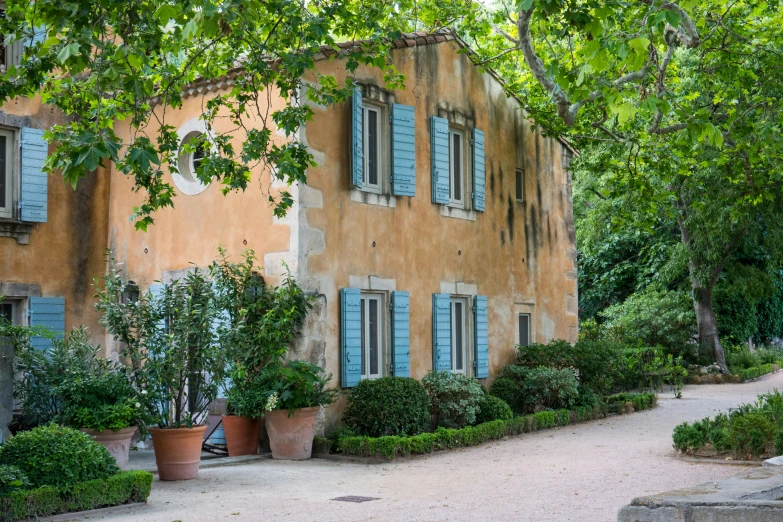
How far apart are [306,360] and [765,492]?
23.2 feet

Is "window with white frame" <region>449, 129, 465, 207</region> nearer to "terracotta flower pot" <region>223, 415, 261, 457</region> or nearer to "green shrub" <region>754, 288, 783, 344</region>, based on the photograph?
"terracotta flower pot" <region>223, 415, 261, 457</region>

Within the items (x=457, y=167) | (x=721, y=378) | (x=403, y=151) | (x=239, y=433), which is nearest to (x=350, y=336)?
(x=239, y=433)

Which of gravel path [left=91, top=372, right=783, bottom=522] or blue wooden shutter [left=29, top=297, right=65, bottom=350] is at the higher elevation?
blue wooden shutter [left=29, top=297, right=65, bottom=350]

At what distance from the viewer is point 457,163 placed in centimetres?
1596

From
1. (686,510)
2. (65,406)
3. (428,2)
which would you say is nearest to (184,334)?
(65,406)

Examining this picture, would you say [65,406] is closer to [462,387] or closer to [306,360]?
[306,360]

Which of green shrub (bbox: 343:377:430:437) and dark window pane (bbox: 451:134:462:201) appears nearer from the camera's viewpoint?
green shrub (bbox: 343:377:430:437)

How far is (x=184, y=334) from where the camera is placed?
10328 mm

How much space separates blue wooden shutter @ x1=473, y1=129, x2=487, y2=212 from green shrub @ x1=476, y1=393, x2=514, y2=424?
3.40 metres

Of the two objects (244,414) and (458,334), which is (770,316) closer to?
(458,334)

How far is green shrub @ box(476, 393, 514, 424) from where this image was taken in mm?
14336

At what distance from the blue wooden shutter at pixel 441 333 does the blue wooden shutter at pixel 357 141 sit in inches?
100

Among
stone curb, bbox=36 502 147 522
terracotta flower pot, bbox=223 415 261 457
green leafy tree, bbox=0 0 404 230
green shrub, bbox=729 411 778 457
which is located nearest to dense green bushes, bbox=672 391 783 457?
green shrub, bbox=729 411 778 457

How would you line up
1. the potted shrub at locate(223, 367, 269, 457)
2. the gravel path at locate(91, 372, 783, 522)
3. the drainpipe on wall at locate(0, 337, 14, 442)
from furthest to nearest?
the potted shrub at locate(223, 367, 269, 457) < the drainpipe on wall at locate(0, 337, 14, 442) < the gravel path at locate(91, 372, 783, 522)
